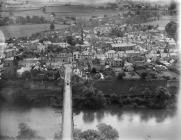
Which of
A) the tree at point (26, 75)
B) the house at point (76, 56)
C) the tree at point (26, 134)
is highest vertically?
the house at point (76, 56)

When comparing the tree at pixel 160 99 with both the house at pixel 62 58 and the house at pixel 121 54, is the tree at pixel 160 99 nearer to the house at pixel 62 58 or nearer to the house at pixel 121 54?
the house at pixel 121 54

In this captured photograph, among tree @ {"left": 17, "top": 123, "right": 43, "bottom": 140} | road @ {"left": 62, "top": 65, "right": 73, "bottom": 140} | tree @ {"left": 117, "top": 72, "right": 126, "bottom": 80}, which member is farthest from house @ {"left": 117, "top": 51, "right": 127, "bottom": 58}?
tree @ {"left": 17, "top": 123, "right": 43, "bottom": 140}

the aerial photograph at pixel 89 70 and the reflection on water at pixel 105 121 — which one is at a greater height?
the aerial photograph at pixel 89 70

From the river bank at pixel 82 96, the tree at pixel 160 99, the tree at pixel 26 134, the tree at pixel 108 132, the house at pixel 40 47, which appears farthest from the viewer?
the house at pixel 40 47

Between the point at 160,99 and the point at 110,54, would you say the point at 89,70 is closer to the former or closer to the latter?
the point at 110,54

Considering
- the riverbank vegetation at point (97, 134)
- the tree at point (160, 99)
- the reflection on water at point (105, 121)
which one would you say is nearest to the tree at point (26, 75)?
the reflection on water at point (105, 121)

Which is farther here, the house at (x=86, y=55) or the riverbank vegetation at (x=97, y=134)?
the house at (x=86, y=55)

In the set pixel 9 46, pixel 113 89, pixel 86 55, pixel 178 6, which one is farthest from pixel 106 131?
pixel 178 6
